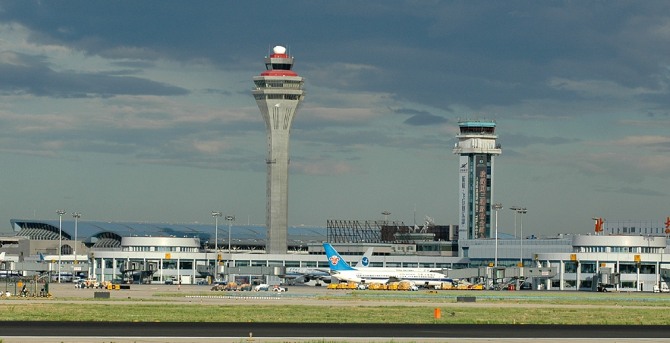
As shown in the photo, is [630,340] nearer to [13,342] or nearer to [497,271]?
[13,342]

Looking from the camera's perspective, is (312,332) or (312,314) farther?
(312,314)

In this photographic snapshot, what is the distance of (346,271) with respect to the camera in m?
199

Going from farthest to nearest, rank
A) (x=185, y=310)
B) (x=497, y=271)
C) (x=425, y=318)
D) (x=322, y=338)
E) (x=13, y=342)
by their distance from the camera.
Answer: (x=497, y=271)
(x=185, y=310)
(x=425, y=318)
(x=322, y=338)
(x=13, y=342)

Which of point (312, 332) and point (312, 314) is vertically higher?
point (312, 332)

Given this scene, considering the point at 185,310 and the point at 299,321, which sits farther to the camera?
the point at 185,310

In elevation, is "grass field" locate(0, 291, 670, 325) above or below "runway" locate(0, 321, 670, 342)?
below

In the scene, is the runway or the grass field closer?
the runway

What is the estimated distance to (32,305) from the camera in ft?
324

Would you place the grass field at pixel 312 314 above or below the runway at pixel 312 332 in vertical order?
below

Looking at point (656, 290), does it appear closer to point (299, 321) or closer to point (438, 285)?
point (438, 285)

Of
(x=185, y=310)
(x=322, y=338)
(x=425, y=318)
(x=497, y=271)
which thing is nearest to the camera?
(x=322, y=338)

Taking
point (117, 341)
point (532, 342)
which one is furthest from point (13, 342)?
point (532, 342)

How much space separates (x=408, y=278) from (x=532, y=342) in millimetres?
139483

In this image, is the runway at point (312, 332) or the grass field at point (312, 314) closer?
the runway at point (312, 332)
